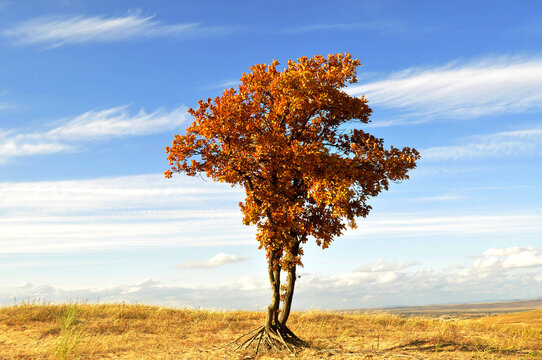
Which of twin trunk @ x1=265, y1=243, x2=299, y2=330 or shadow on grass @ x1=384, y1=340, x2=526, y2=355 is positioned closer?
twin trunk @ x1=265, y1=243, x2=299, y2=330

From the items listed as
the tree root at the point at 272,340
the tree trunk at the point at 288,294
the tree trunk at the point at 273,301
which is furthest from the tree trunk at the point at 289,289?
the tree root at the point at 272,340

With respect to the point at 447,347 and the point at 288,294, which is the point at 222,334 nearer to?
the point at 288,294

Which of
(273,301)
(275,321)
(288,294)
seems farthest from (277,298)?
(275,321)

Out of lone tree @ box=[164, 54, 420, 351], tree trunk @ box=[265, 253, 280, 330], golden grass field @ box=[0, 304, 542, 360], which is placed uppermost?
lone tree @ box=[164, 54, 420, 351]

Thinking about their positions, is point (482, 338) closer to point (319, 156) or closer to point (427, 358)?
point (427, 358)

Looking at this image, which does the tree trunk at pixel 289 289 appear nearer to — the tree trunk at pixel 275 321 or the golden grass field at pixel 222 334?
the tree trunk at pixel 275 321

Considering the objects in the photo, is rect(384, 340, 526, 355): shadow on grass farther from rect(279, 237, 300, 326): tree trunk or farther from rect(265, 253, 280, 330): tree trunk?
rect(265, 253, 280, 330): tree trunk

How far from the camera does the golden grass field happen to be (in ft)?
59.9

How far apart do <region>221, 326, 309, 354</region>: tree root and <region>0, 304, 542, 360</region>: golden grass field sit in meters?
0.50

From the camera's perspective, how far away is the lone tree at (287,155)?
1723 centimetres

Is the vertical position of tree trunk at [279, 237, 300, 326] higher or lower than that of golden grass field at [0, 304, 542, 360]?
higher

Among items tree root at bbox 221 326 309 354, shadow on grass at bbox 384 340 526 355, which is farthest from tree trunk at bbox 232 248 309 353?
shadow on grass at bbox 384 340 526 355

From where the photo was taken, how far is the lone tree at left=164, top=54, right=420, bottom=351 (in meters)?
17.2

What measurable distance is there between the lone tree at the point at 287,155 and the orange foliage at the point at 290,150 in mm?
40
